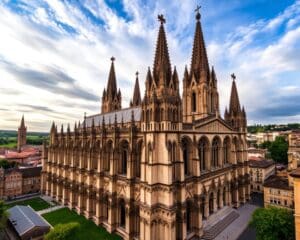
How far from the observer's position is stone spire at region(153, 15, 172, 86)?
2858 cm

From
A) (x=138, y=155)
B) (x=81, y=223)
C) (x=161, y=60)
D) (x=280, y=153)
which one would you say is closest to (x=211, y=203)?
(x=138, y=155)

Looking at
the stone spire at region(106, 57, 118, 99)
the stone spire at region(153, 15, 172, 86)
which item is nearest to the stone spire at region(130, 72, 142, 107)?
the stone spire at region(106, 57, 118, 99)

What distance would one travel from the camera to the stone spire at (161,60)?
2858 centimetres

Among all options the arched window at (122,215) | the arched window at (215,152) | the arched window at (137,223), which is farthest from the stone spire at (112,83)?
the arched window at (137,223)

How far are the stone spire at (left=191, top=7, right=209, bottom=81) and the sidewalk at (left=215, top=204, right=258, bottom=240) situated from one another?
2905 centimetres

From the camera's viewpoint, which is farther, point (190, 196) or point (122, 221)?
point (122, 221)

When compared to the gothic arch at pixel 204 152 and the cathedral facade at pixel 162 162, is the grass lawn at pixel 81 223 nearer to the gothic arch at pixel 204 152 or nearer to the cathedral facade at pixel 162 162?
the cathedral facade at pixel 162 162

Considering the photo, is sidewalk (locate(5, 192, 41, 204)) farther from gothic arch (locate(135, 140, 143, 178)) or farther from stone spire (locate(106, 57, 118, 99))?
gothic arch (locate(135, 140, 143, 178))

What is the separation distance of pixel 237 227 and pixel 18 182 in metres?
58.7

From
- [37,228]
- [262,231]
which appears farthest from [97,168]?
[262,231]

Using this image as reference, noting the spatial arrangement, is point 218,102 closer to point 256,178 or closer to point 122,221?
point 256,178

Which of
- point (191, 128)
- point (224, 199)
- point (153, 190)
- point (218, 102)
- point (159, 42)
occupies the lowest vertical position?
point (224, 199)

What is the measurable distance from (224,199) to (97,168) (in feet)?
87.5

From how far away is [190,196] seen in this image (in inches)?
1180
